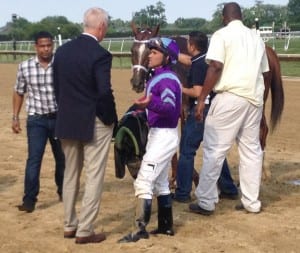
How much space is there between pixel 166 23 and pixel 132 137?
45.0 metres

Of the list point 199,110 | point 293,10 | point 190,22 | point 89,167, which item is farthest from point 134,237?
point 190,22

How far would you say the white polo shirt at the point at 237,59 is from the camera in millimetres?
6266

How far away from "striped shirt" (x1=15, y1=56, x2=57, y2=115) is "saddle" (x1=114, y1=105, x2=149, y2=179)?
3.90 feet

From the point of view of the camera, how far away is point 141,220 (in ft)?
18.4

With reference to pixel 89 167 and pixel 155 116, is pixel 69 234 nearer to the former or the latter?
pixel 89 167

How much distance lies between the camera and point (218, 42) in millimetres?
Answer: 6250

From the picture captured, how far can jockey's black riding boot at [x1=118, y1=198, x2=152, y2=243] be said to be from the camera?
18.2 feet

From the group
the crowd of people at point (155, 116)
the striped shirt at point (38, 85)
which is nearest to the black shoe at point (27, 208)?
the crowd of people at point (155, 116)

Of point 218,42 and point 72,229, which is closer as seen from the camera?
point 72,229

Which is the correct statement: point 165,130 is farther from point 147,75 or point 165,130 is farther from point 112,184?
point 112,184

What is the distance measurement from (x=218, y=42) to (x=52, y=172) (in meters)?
3.52

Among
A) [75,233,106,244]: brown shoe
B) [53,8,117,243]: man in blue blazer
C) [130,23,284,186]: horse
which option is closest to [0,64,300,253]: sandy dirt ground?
[75,233,106,244]: brown shoe

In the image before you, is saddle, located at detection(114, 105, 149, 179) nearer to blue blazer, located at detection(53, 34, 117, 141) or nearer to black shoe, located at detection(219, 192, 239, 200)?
blue blazer, located at detection(53, 34, 117, 141)

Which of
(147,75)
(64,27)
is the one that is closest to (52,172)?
(147,75)
